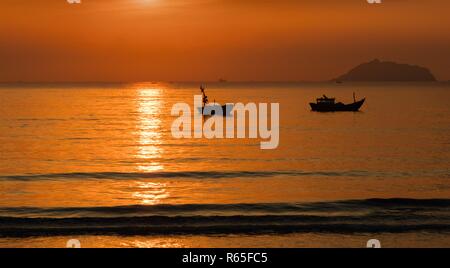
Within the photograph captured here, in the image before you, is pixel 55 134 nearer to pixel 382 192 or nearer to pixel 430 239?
pixel 382 192

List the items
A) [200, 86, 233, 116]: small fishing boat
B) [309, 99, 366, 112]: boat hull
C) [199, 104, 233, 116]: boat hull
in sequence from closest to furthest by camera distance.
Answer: [200, 86, 233, 116]: small fishing boat, [199, 104, 233, 116]: boat hull, [309, 99, 366, 112]: boat hull

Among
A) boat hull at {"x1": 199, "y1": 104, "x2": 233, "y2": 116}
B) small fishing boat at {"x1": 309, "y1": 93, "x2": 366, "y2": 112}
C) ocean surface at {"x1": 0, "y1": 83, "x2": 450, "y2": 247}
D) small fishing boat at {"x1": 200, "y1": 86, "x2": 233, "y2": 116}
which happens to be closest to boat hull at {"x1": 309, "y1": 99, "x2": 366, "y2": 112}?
small fishing boat at {"x1": 309, "y1": 93, "x2": 366, "y2": 112}

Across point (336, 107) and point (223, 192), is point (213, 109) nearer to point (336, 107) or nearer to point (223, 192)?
point (336, 107)

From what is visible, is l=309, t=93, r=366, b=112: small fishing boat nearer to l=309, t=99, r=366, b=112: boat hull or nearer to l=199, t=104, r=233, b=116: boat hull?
l=309, t=99, r=366, b=112: boat hull

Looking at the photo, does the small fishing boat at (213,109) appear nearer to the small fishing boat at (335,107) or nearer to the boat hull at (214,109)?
the boat hull at (214,109)

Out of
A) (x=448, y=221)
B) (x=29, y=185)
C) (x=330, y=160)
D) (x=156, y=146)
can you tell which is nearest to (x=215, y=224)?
(x=448, y=221)

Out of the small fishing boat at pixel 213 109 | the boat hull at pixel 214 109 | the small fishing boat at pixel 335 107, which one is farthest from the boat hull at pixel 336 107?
the small fishing boat at pixel 213 109

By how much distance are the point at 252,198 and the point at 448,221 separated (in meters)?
8.68

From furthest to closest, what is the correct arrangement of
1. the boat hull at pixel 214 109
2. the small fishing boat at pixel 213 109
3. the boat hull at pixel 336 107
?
1. the boat hull at pixel 336 107
2. the boat hull at pixel 214 109
3. the small fishing boat at pixel 213 109

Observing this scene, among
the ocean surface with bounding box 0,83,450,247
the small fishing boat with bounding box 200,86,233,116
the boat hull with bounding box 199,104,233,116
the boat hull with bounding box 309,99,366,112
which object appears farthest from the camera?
the boat hull with bounding box 309,99,366,112

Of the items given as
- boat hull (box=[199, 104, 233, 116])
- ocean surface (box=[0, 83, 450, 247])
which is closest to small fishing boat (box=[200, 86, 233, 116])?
boat hull (box=[199, 104, 233, 116])

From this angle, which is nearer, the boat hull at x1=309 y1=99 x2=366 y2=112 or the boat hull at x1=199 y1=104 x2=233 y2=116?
the boat hull at x1=199 y1=104 x2=233 y2=116

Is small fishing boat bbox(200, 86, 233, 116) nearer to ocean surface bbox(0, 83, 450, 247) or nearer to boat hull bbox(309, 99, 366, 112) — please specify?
boat hull bbox(309, 99, 366, 112)

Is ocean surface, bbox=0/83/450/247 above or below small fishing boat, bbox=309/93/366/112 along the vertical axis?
below
